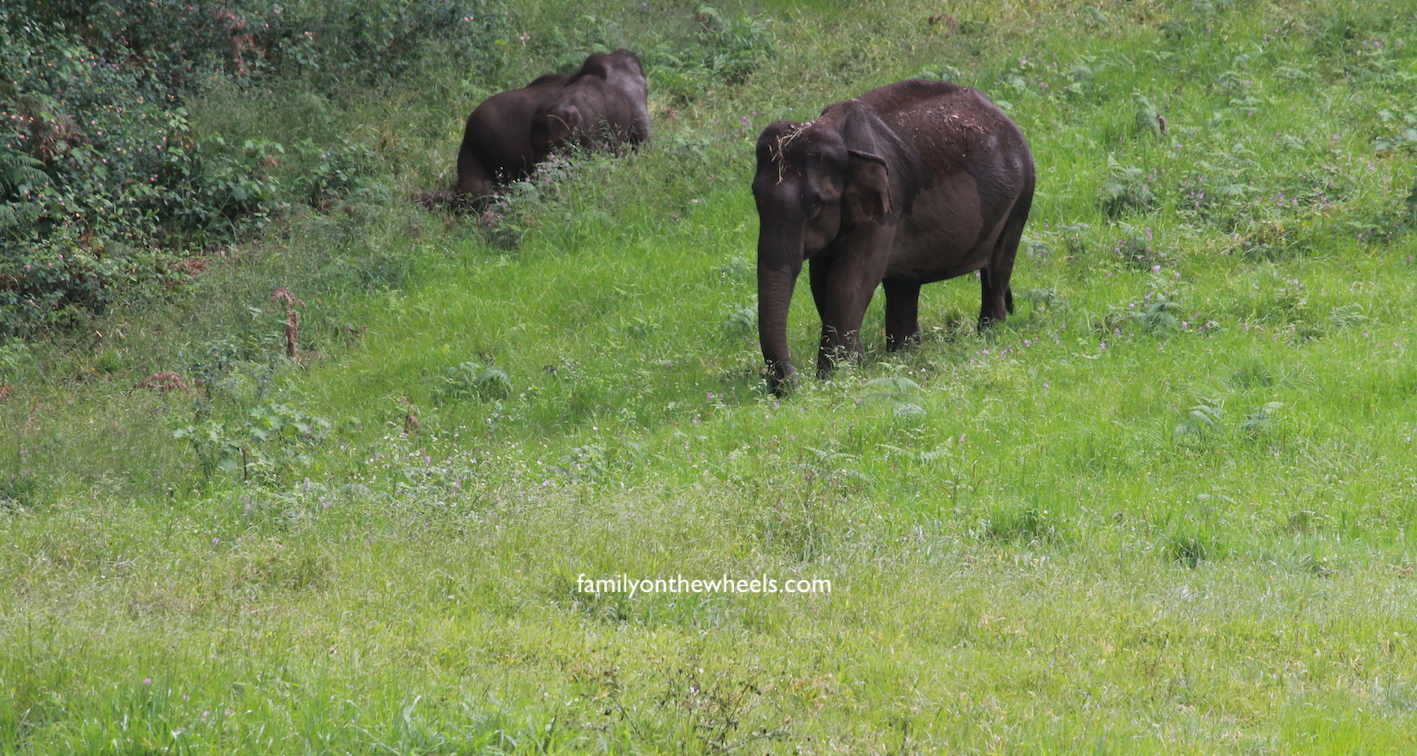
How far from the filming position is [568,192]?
52.6 feet

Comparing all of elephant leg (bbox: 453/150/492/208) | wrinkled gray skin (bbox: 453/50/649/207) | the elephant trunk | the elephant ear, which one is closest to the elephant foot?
the elephant trunk

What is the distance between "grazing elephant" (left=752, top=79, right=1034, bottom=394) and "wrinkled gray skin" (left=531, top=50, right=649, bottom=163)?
249 inches

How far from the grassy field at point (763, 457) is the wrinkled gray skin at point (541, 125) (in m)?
0.78

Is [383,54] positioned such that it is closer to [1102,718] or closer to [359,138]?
[359,138]

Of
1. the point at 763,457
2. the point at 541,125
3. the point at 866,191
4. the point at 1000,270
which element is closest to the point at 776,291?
the point at 866,191

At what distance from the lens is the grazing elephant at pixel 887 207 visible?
1048 centimetres

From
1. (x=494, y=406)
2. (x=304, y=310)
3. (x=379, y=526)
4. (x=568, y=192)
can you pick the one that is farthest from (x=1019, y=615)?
(x=568, y=192)

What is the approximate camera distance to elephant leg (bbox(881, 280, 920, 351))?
11.9 meters

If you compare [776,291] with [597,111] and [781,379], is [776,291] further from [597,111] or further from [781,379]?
[597,111]

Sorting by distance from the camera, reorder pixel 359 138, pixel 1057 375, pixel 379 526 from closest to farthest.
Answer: pixel 379 526
pixel 1057 375
pixel 359 138

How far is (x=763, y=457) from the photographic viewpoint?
816 centimetres

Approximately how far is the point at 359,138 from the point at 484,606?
48.3ft

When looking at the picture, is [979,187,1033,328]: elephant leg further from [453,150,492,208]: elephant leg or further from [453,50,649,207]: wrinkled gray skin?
[453,150,492,208]: elephant leg

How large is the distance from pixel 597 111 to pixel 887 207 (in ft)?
25.6
